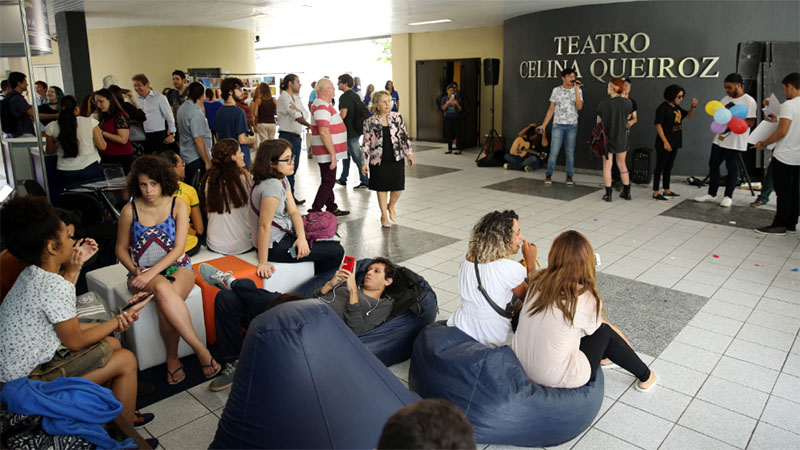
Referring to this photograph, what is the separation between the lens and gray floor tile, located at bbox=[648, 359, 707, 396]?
325cm

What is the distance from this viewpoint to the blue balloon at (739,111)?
700 centimetres

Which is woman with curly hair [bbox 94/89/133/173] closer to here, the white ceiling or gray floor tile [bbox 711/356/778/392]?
the white ceiling

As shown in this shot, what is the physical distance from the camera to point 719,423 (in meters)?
2.91

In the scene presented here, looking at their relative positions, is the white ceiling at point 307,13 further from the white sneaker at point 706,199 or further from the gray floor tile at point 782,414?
the gray floor tile at point 782,414

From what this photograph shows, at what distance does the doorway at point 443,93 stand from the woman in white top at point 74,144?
347 inches

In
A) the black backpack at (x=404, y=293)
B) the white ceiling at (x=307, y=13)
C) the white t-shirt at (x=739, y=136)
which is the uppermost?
the white ceiling at (x=307, y=13)

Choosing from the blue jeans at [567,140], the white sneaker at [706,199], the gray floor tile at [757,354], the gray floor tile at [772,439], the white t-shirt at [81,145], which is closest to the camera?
the gray floor tile at [772,439]

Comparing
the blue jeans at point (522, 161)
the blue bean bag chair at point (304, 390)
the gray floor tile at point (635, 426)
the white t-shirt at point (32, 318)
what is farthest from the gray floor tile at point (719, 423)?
the blue jeans at point (522, 161)

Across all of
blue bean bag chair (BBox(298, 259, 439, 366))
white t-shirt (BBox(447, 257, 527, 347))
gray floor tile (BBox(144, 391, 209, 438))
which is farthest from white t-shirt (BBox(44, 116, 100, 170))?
white t-shirt (BBox(447, 257, 527, 347))

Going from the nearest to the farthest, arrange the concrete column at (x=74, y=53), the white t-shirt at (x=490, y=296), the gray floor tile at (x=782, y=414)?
the gray floor tile at (x=782, y=414), the white t-shirt at (x=490, y=296), the concrete column at (x=74, y=53)

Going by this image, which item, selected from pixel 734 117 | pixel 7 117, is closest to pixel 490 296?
pixel 734 117

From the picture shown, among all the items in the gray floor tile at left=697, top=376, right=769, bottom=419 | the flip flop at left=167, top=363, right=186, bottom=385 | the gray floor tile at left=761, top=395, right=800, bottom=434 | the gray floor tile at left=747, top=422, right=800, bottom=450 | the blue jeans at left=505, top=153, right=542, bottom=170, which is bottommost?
the gray floor tile at left=747, top=422, right=800, bottom=450

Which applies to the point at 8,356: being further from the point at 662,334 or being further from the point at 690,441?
the point at 662,334

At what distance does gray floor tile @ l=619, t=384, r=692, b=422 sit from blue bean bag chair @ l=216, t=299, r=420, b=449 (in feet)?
5.32
